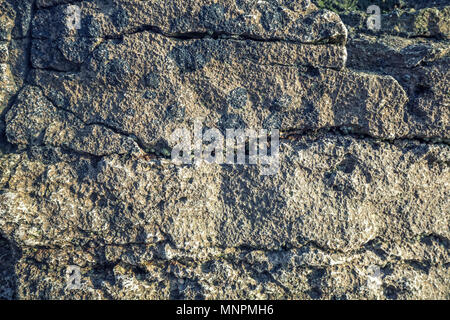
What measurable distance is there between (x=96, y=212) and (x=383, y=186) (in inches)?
90.4

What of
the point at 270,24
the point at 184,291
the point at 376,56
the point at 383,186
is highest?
the point at 270,24

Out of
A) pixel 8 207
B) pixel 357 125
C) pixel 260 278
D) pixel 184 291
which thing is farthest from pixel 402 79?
pixel 8 207

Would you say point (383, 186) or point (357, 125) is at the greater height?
point (357, 125)

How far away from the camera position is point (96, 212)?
2.97 metres

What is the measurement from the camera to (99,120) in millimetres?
3045

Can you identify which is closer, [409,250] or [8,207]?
[8,207]

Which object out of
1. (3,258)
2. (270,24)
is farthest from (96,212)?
(270,24)

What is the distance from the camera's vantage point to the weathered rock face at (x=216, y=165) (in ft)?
9.74

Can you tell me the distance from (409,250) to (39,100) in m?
3.27

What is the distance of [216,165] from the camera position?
3043 mm

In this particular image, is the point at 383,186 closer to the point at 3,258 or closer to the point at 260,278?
the point at 260,278

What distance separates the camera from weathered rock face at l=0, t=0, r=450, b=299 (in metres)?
2.97

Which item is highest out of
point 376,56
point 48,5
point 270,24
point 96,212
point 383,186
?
point 48,5

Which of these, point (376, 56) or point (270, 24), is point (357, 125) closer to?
point (376, 56)
